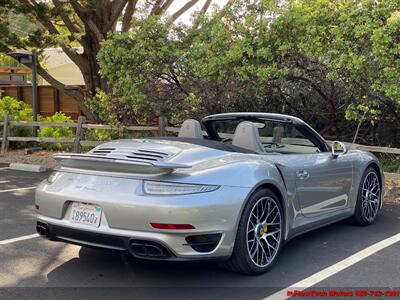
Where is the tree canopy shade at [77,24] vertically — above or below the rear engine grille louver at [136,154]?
above

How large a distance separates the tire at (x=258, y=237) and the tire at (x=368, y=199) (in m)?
1.77

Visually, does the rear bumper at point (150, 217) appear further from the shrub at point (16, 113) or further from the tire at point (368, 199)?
the shrub at point (16, 113)

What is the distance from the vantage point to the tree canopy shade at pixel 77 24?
46.0 ft

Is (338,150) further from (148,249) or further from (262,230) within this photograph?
(148,249)

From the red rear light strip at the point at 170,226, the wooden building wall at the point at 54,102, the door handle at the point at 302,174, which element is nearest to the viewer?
the red rear light strip at the point at 170,226

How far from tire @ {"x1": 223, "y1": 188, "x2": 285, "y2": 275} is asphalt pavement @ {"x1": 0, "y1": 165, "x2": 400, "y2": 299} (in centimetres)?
11

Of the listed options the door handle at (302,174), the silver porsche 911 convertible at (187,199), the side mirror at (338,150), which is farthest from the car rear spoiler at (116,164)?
the side mirror at (338,150)

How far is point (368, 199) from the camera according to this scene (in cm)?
624

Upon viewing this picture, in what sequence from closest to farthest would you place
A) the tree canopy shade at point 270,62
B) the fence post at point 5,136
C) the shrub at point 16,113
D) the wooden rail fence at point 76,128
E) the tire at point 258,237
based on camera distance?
the tire at point 258,237 < the tree canopy shade at point 270,62 < the wooden rail fence at point 76,128 < the fence post at point 5,136 < the shrub at point 16,113

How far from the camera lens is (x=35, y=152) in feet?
44.1

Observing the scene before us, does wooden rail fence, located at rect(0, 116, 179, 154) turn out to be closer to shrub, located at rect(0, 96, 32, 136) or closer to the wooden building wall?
shrub, located at rect(0, 96, 32, 136)

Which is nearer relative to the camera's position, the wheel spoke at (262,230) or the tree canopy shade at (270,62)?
the wheel spoke at (262,230)

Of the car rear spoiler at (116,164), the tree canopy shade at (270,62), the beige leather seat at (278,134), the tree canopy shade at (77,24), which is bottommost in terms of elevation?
the car rear spoiler at (116,164)

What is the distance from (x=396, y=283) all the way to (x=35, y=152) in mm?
10931
